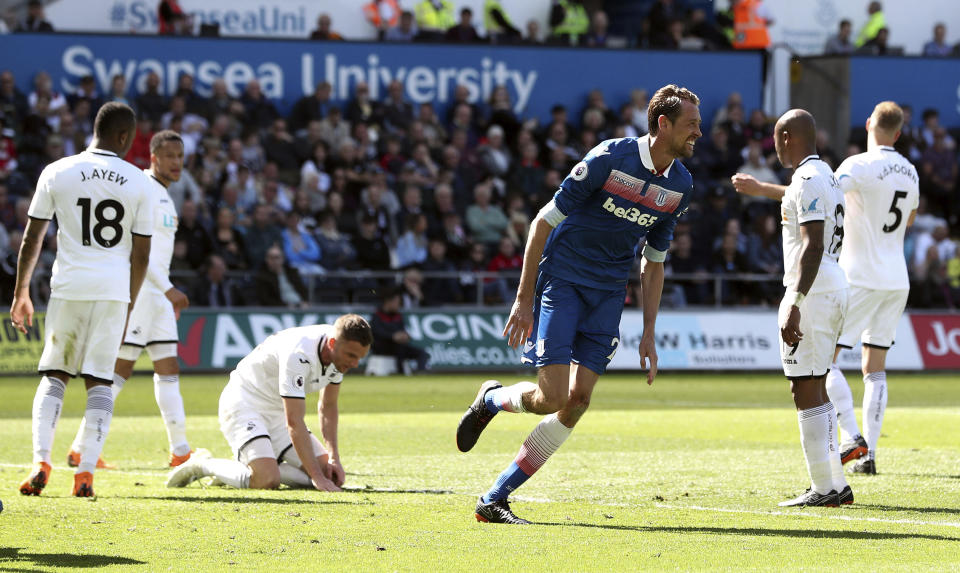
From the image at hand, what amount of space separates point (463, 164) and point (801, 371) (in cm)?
1860

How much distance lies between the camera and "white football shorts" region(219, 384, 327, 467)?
977cm

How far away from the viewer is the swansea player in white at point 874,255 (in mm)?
11023

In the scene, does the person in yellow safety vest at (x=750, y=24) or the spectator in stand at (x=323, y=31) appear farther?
the person in yellow safety vest at (x=750, y=24)

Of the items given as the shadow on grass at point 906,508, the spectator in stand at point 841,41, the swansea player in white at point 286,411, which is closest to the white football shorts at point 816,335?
the shadow on grass at point 906,508

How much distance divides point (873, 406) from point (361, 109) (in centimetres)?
1738

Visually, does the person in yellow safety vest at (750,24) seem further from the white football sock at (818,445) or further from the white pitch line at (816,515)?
the white pitch line at (816,515)

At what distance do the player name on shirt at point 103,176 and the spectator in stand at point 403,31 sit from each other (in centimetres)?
2016

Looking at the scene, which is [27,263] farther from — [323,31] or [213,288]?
[323,31]

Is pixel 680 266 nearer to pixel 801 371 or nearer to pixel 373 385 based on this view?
pixel 373 385

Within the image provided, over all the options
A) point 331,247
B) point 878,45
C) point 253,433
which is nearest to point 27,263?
point 253,433

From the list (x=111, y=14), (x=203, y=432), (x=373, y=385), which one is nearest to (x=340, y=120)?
(x=111, y=14)

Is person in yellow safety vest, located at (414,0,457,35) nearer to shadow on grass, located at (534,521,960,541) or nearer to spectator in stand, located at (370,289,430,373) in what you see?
spectator in stand, located at (370,289,430,373)

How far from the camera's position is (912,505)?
29.0ft

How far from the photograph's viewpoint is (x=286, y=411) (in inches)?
362
